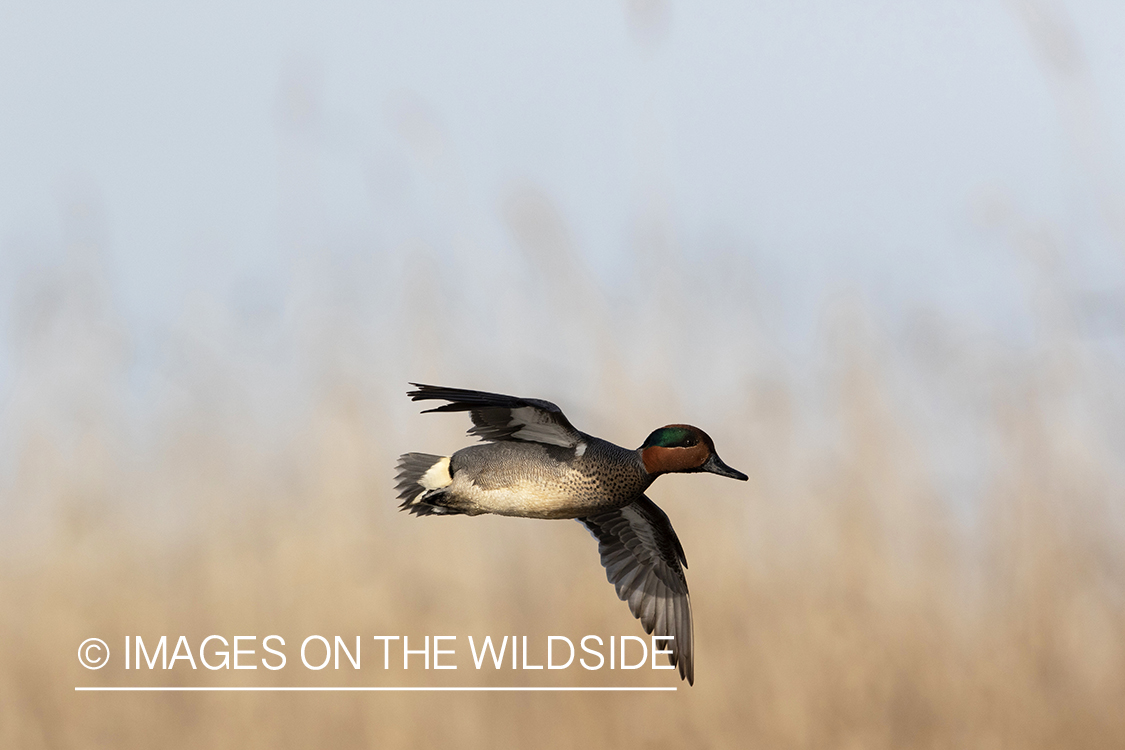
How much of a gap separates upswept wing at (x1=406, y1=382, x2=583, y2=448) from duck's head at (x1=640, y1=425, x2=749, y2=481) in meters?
0.19

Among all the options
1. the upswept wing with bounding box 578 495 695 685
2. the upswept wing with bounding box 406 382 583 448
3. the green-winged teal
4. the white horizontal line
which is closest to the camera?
the upswept wing with bounding box 406 382 583 448

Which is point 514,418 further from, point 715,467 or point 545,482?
point 715,467

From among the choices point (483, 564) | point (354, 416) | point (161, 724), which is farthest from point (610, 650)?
point (161, 724)

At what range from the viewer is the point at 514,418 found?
288 centimetres

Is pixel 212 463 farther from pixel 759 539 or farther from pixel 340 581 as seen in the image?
pixel 759 539

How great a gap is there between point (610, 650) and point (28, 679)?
6.93 ft

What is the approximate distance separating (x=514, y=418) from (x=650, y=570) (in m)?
1.02

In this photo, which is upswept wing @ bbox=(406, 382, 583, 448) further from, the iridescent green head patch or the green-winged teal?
the iridescent green head patch

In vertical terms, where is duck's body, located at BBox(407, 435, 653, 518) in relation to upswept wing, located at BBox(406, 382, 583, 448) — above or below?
below

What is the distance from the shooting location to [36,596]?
418 cm

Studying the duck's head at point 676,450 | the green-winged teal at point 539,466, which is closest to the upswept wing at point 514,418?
the green-winged teal at point 539,466

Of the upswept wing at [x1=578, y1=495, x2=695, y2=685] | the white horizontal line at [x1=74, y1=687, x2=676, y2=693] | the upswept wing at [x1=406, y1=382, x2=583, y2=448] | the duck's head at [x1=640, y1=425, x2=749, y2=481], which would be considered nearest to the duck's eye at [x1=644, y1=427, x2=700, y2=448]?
the duck's head at [x1=640, y1=425, x2=749, y2=481]

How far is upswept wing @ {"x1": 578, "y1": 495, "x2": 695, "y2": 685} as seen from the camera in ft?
11.7

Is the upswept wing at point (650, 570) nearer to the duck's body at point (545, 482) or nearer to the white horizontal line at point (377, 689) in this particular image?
the white horizontal line at point (377, 689)
